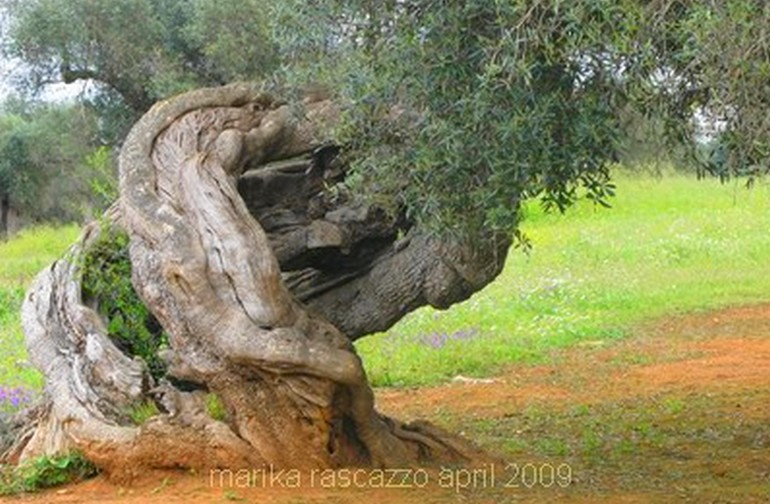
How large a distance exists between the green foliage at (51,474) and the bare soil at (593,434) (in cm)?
13

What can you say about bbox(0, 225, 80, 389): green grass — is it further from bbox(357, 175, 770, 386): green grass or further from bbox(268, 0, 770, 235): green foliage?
bbox(268, 0, 770, 235): green foliage

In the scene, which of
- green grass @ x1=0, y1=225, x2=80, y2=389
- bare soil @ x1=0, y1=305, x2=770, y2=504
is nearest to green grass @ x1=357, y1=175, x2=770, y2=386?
bare soil @ x1=0, y1=305, x2=770, y2=504

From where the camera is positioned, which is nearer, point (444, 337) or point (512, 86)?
point (512, 86)

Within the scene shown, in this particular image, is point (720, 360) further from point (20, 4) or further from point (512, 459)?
point (20, 4)

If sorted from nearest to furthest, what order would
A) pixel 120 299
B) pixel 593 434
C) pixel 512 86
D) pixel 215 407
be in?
pixel 512 86 < pixel 215 407 < pixel 120 299 < pixel 593 434

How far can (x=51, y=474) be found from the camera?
29.8ft

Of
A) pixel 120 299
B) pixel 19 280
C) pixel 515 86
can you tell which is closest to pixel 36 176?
pixel 19 280

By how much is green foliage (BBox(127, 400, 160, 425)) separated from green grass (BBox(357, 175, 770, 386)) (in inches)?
153

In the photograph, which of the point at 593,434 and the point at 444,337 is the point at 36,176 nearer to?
the point at 444,337

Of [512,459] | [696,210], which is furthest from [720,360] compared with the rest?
[696,210]

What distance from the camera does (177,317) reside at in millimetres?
8758

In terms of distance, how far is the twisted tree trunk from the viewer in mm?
8617

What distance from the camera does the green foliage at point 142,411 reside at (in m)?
9.09

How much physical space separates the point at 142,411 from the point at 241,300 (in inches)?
43.9
